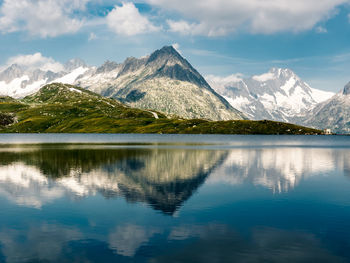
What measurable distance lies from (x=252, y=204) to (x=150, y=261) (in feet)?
79.2

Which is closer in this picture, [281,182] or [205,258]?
[205,258]

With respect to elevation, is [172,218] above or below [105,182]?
above

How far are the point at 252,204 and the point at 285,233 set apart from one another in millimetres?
13782

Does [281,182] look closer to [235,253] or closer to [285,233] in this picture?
[285,233]

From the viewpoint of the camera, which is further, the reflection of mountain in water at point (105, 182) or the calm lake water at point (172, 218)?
the reflection of mountain in water at point (105, 182)

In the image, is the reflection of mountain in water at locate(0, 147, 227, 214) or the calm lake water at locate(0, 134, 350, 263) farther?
the reflection of mountain in water at locate(0, 147, 227, 214)

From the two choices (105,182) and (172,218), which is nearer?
(172,218)

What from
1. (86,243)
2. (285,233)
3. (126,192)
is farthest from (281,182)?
(86,243)

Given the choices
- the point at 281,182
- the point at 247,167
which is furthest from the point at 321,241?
the point at 247,167

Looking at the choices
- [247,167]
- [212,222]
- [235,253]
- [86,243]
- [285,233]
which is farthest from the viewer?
[247,167]

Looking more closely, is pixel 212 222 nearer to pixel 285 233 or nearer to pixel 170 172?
pixel 285 233

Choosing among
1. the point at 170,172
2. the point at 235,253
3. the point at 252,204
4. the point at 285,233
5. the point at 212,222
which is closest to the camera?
the point at 235,253

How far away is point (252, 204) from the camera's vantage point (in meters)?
47.1

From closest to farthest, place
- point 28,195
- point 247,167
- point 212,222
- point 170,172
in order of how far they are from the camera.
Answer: point 212,222 < point 28,195 < point 170,172 < point 247,167
